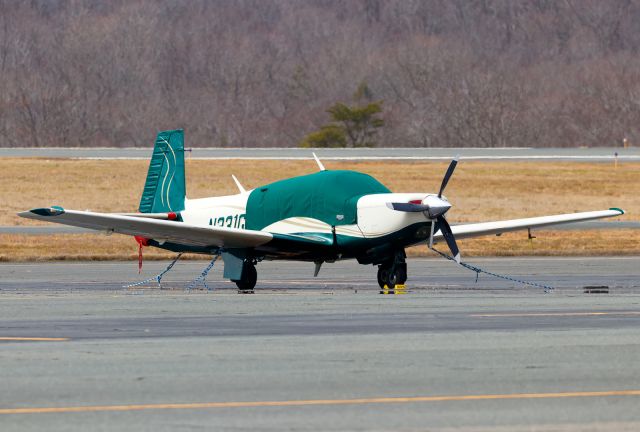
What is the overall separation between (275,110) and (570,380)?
339ft

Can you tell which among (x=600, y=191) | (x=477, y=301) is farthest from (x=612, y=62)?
(x=477, y=301)

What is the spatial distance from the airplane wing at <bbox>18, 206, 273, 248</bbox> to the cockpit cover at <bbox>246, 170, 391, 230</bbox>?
0.78m

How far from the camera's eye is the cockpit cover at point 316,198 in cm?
2194

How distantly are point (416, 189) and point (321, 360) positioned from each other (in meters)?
41.7

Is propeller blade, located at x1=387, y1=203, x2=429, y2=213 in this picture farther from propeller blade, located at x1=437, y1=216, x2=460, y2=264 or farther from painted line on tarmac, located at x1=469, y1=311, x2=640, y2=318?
painted line on tarmac, located at x1=469, y1=311, x2=640, y2=318

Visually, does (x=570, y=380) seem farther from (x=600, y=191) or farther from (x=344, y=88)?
(x=344, y=88)

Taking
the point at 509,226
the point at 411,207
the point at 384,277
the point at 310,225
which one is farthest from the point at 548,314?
the point at 509,226

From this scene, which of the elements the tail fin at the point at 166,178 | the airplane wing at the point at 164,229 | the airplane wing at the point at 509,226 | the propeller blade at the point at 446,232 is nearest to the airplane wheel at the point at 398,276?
the propeller blade at the point at 446,232

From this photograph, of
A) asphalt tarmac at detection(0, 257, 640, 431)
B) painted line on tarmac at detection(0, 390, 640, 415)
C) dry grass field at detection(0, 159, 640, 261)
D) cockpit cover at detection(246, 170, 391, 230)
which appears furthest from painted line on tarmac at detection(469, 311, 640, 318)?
dry grass field at detection(0, 159, 640, 261)

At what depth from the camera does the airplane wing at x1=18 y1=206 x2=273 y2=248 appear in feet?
69.6

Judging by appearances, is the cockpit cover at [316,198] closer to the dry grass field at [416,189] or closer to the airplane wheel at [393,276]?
the airplane wheel at [393,276]

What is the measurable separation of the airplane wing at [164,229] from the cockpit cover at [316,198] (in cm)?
78

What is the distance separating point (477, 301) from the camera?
1756 cm

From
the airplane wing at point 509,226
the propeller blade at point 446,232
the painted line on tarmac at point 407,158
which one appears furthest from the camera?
the painted line on tarmac at point 407,158
